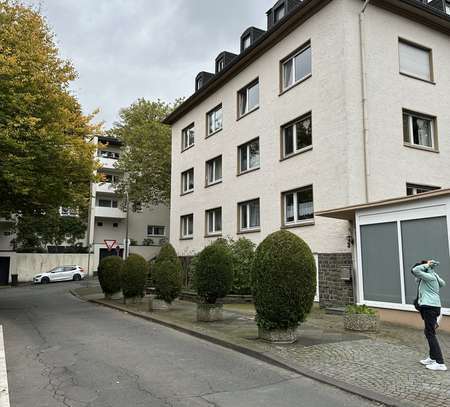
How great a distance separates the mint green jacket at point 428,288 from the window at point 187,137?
20370mm

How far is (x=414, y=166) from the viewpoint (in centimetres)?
1516

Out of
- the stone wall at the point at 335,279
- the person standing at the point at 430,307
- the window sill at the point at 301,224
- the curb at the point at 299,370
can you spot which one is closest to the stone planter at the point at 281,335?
the curb at the point at 299,370

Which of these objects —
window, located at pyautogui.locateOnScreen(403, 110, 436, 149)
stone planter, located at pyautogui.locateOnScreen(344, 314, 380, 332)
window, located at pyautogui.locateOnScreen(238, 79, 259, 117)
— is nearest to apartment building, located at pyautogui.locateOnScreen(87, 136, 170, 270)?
window, located at pyautogui.locateOnScreen(238, 79, 259, 117)

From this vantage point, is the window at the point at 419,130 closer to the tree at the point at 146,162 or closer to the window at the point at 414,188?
the window at the point at 414,188

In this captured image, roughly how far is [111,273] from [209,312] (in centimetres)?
772

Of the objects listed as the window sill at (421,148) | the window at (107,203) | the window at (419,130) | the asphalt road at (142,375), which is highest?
the window at (107,203)

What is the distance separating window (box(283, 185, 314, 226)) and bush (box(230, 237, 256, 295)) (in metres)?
2.03

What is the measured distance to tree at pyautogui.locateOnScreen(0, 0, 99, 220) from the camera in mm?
13273

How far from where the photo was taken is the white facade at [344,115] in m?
14.2

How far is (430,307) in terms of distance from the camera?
663 centimetres

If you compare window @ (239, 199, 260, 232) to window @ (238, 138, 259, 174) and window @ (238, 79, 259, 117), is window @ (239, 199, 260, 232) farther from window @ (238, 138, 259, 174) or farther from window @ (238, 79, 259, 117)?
window @ (238, 79, 259, 117)

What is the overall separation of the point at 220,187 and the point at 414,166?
9648 mm

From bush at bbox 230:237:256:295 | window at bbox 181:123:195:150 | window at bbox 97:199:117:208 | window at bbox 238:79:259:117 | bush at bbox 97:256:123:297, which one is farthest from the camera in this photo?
window at bbox 97:199:117:208

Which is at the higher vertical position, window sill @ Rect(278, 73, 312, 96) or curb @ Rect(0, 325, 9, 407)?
window sill @ Rect(278, 73, 312, 96)
